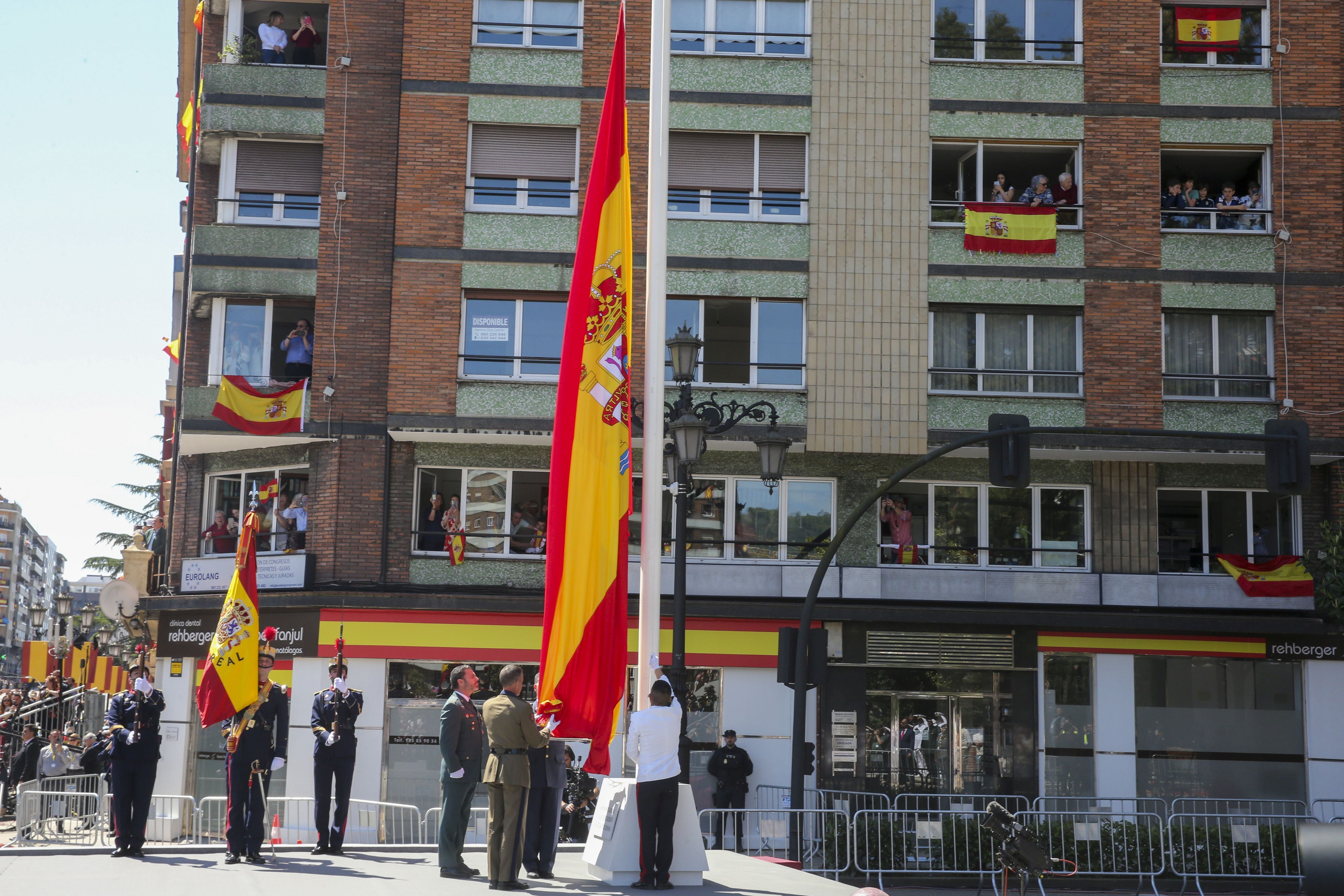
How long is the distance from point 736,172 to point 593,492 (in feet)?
47.0

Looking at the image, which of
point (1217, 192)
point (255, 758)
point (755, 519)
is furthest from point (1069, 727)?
point (255, 758)

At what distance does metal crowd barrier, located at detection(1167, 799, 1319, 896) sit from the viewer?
57.5ft

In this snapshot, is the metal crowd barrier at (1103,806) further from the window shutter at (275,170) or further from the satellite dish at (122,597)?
the satellite dish at (122,597)

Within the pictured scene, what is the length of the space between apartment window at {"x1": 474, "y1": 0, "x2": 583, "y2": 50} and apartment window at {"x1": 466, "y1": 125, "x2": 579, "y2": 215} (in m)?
1.66

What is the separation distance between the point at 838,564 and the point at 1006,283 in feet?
19.3

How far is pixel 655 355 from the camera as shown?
37.6ft

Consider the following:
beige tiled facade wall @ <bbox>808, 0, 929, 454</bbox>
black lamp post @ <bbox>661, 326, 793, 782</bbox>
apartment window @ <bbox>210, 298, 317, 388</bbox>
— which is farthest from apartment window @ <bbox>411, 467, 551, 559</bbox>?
black lamp post @ <bbox>661, 326, 793, 782</bbox>

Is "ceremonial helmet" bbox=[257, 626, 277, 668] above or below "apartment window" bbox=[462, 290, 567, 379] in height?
below

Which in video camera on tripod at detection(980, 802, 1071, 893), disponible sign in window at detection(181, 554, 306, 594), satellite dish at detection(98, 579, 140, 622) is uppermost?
disponible sign in window at detection(181, 554, 306, 594)

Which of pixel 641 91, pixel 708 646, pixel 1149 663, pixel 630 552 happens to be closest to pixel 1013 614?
pixel 1149 663

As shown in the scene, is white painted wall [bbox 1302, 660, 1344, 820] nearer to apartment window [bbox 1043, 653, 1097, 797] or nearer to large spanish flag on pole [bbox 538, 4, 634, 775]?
apartment window [bbox 1043, 653, 1097, 797]

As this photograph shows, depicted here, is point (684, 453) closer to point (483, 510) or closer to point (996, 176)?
point (483, 510)

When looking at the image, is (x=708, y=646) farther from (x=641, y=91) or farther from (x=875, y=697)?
(x=641, y=91)

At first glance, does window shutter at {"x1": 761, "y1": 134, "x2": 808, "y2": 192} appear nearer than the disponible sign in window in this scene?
No
